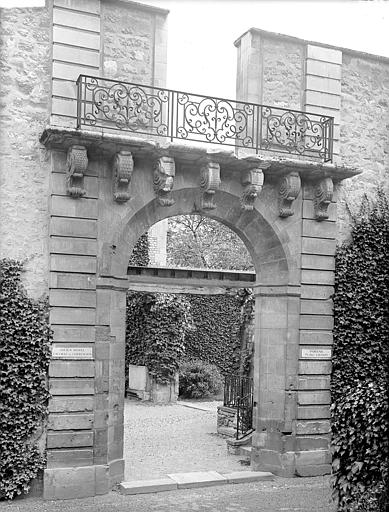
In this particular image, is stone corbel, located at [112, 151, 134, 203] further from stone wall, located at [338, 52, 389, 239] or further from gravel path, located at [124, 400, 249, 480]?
gravel path, located at [124, 400, 249, 480]

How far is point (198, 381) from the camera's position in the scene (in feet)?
70.8

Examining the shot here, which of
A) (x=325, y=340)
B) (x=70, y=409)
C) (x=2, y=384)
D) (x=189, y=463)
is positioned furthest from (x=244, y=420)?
(x=2, y=384)

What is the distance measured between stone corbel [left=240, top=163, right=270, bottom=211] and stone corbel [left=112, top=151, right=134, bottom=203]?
6.16ft

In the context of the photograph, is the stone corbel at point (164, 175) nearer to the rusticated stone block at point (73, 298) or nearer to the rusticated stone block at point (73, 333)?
the rusticated stone block at point (73, 298)

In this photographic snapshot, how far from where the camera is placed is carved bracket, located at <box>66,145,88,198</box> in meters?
9.06

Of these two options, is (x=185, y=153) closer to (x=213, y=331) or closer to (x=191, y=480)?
(x=191, y=480)

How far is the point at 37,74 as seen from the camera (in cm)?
939

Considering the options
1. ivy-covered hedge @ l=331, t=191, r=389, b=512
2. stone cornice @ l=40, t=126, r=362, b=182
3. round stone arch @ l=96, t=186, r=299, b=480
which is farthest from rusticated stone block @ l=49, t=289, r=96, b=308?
ivy-covered hedge @ l=331, t=191, r=389, b=512

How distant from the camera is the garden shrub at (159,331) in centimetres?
2006

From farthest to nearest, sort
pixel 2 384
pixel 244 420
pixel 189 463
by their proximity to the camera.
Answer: pixel 244 420 < pixel 189 463 < pixel 2 384

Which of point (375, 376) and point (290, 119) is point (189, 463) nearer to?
point (375, 376)

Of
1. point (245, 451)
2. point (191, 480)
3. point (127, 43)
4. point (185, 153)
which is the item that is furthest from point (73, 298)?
point (245, 451)

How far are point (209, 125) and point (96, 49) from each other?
197cm

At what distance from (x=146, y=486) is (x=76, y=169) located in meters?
4.57
